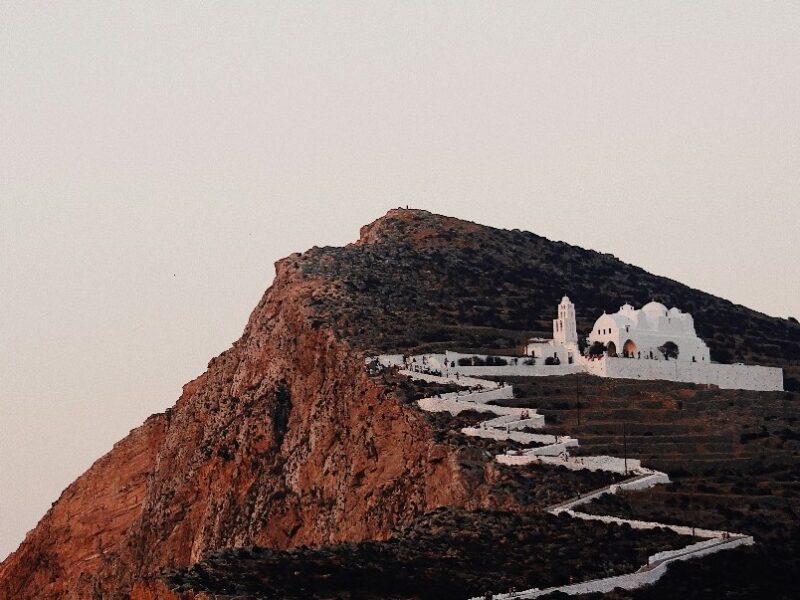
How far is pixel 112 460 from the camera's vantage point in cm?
11988

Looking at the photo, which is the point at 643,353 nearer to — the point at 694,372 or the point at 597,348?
the point at 597,348

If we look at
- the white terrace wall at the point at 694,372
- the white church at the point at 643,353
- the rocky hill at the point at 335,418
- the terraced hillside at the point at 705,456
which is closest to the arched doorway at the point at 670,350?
the white church at the point at 643,353

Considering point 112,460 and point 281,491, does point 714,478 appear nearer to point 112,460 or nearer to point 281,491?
point 281,491

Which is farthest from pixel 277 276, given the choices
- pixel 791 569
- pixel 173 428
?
pixel 791 569

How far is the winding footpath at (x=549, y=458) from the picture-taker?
68.4 metres

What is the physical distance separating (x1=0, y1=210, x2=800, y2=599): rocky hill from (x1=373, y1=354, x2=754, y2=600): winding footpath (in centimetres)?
176

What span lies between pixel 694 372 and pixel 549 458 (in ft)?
75.4

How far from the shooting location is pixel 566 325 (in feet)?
355

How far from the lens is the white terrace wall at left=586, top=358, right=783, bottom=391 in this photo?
103 metres

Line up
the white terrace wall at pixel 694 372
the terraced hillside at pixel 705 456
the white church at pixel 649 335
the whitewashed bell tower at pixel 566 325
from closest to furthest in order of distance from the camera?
1. the terraced hillside at pixel 705 456
2. the white terrace wall at pixel 694 372
3. the whitewashed bell tower at pixel 566 325
4. the white church at pixel 649 335

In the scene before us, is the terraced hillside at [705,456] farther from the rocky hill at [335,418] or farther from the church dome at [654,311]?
the church dome at [654,311]

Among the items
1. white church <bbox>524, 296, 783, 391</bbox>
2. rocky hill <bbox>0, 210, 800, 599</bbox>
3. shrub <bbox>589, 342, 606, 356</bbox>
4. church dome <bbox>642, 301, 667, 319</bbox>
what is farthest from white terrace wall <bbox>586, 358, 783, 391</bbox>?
rocky hill <bbox>0, 210, 800, 599</bbox>

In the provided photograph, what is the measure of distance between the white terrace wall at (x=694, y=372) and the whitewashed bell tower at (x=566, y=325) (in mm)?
3962

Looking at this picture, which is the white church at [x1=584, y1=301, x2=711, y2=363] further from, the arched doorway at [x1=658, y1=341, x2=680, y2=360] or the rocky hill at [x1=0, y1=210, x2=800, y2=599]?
the rocky hill at [x1=0, y1=210, x2=800, y2=599]
